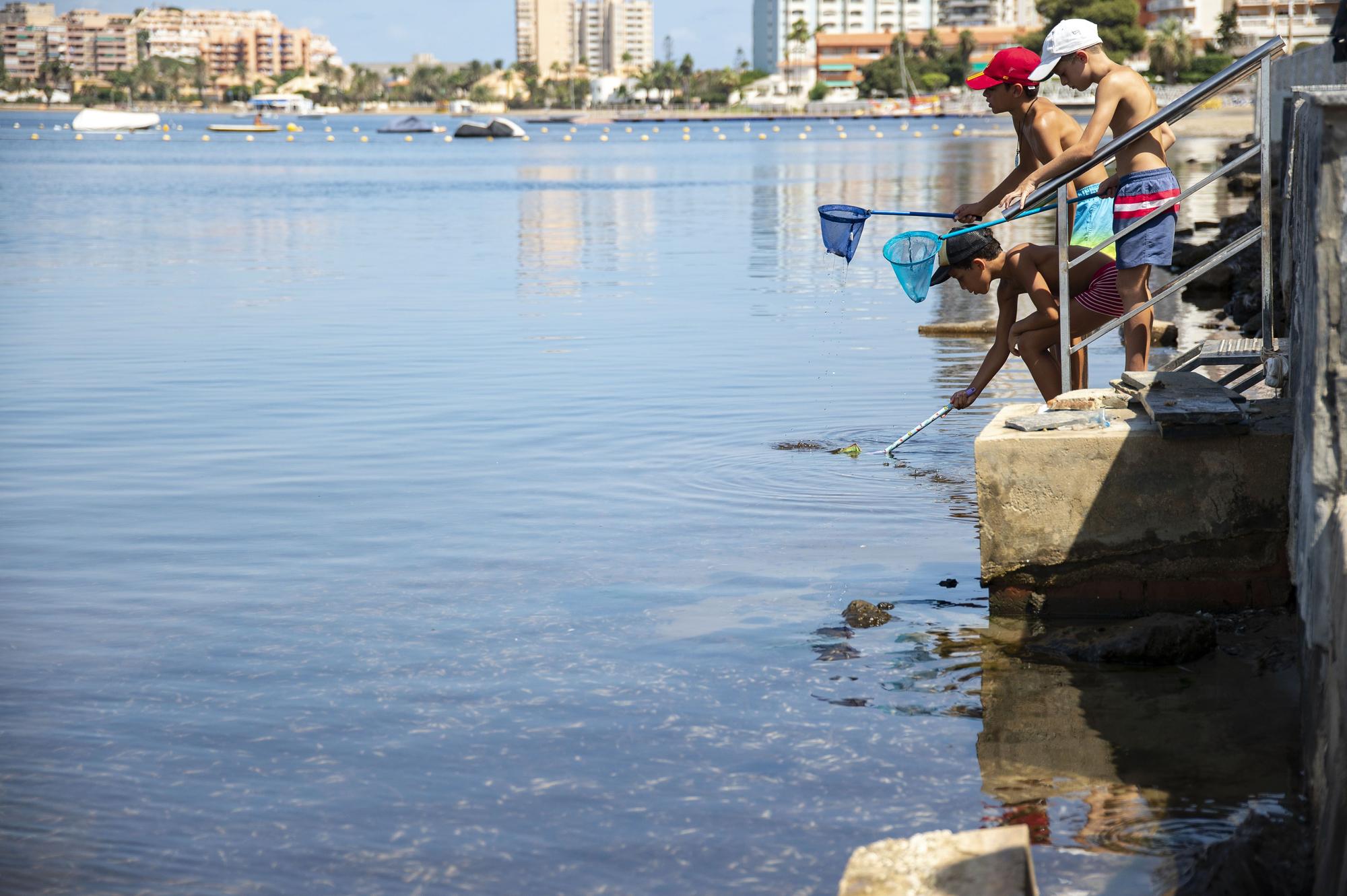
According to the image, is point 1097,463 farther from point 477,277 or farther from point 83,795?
point 477,277

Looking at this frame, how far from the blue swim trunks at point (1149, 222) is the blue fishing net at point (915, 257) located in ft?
2.92

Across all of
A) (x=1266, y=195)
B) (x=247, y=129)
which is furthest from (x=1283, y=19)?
(x=1266, y=195)

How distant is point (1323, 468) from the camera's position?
4.42 metres

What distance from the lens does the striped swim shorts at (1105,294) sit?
7480mm

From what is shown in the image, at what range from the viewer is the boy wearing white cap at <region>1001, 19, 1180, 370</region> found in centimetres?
706

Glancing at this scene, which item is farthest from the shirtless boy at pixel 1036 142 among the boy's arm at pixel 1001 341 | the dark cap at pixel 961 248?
the boy's arm at pixel 1001 341

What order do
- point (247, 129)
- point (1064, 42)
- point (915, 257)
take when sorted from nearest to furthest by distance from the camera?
point (1064, 42) < point (915, 257) < point (247, 129)

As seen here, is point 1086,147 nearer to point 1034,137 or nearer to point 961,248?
point 1034,137

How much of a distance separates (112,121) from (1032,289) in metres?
140

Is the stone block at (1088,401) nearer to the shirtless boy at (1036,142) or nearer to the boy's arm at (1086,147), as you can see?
the boy's arm at (1086,147)

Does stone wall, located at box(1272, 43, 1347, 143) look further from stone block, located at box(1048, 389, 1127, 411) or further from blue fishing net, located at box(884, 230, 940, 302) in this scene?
stone block, located at box(1048, 389, 1127, 411)

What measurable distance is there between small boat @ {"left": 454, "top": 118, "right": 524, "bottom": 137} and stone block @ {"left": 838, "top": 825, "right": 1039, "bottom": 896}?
404 ft

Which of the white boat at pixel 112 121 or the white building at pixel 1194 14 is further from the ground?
the white building at pixel 1194 14

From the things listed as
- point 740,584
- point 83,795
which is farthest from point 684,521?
point 83,795
